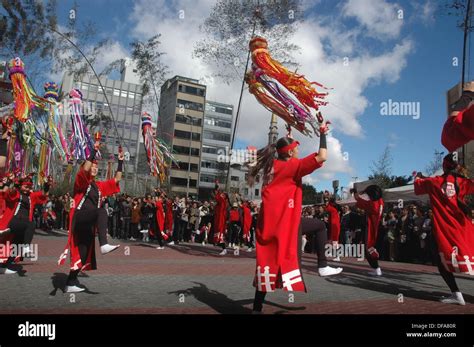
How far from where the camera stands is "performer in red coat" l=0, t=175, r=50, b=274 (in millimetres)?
7664

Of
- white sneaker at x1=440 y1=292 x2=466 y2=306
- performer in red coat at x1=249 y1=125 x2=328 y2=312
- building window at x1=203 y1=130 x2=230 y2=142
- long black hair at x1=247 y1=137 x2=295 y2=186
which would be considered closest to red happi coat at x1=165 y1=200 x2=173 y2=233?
long black hair at x1=247 y1=137 x2=295 y2=186

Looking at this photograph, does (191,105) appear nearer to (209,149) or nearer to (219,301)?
(209,149)

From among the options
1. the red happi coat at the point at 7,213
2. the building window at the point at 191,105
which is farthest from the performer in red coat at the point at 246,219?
the building window at the point at 191,105

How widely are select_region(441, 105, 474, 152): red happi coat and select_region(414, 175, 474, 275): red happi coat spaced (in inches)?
94.9

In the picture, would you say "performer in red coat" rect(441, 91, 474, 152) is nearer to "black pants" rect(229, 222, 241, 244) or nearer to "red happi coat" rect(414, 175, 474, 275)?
"red happi coat" rect(414, 175, 474, 275)

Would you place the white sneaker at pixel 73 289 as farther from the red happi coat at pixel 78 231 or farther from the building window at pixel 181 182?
the building window at pixel 181 182

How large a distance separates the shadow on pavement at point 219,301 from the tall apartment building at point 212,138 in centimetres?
Result: 7371

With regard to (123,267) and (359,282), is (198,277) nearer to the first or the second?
(123,267)

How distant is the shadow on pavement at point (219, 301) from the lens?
4609 millimetres
